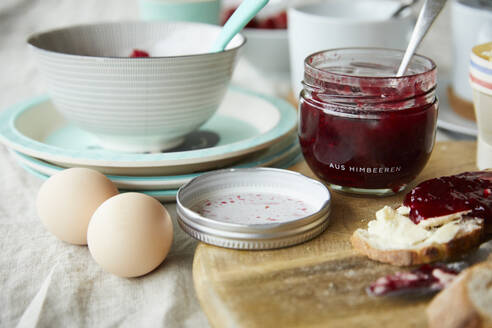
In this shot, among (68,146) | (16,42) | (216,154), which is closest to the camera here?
(216,154)

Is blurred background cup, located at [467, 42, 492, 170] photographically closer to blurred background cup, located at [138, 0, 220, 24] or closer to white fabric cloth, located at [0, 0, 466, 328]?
white fabric cloth, located at [0, 0, 466, 328]

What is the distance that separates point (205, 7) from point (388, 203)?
1.27m

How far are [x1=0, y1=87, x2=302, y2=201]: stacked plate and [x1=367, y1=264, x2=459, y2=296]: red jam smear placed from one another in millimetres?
584

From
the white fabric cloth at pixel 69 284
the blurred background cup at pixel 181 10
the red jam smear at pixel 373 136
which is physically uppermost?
the blurred background cup at pixel 181 10

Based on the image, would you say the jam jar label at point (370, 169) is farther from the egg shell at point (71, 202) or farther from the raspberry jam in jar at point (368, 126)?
the egg shell at point (71, 202)

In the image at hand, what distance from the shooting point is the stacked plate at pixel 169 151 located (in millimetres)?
1428

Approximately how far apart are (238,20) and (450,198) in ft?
2.27

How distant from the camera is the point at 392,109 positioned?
1238mm

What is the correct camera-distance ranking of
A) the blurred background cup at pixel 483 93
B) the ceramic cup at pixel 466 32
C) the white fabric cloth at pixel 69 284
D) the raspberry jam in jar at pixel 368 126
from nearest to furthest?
the white fabric cloth at pixel 69 284, the raspberry jam in jar at pixel 368 126, the blurred background cup at pixel 483 93, the ceramic cup at pixel 466 32

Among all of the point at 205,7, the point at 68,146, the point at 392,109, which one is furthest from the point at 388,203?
the point at 205,7

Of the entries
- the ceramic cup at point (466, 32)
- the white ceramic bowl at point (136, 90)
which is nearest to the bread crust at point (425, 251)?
the white ceramic bowl at point (136, 90)

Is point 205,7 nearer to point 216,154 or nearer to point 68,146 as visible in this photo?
point 68,146

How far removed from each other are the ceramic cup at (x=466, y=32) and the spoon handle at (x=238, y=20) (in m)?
0.77

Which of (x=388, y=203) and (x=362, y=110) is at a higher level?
(x=362, y=110)
